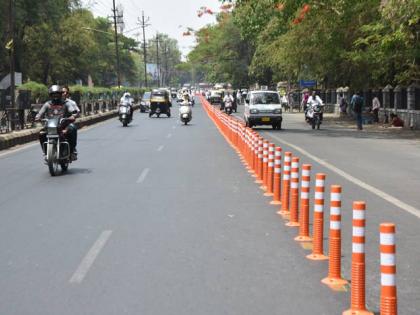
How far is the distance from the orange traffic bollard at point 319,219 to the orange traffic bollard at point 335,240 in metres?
0.62

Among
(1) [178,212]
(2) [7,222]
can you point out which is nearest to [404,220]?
(1) [178,212]

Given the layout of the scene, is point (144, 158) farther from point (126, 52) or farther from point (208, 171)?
point (126, 52)

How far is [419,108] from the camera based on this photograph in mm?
32312

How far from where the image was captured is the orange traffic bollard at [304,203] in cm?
761

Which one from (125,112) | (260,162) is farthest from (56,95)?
(125,112)

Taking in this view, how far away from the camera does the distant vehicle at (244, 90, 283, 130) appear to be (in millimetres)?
31719

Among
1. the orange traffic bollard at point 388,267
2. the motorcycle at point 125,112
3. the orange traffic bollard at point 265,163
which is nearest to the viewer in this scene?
the orange traffic bollard at point 388,267

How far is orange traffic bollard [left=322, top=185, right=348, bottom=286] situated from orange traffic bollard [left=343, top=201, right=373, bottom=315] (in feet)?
2.83

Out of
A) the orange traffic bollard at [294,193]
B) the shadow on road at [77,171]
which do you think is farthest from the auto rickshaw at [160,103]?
the orange traffic bollard at [294,193]

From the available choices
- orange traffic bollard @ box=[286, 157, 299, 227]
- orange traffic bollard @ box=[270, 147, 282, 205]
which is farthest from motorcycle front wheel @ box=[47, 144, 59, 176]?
orange traffic bollard @ box=[286, 157, 299, 227]

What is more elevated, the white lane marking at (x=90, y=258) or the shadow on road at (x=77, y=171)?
the white lane marking at (x=90, y=258)

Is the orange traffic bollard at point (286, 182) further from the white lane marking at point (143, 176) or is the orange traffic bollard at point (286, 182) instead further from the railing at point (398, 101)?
the railing at point (398, 101)

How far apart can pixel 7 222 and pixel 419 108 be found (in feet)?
87.5

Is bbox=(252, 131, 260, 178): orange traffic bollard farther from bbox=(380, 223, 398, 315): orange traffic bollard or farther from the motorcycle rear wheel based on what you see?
bbox=(380, 223, 398, 315): orange traffic bollard
